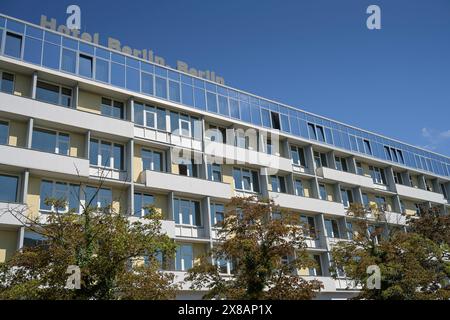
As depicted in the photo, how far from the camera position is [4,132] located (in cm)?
2492

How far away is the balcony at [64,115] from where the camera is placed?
24.6 metres

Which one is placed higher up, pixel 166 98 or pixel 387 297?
pixel 166 98

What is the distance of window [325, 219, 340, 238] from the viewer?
124 ft

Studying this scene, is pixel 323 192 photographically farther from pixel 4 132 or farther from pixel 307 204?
pixel 4 132

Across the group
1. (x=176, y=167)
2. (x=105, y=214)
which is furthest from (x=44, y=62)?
(x=105, y=214)

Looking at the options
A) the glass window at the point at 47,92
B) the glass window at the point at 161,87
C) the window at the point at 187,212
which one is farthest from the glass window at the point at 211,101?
the glass window at the point at 47,92

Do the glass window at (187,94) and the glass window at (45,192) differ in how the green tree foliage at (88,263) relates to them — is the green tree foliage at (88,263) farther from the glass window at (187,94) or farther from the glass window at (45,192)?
the glass window at (187,94)

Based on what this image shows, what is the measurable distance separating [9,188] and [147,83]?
1145cm

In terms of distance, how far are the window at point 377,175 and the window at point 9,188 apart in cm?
3307

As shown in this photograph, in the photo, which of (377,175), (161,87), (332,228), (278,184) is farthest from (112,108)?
(377,175)

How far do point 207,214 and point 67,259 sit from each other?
15.8 meters
